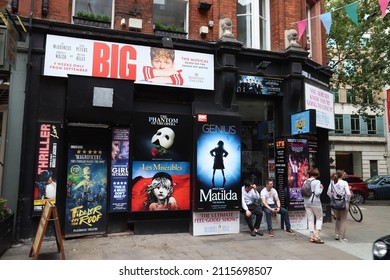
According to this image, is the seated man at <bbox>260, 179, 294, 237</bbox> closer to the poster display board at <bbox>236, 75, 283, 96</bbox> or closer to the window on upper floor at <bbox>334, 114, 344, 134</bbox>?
the poster display board at <bbox>236, 75, 283, 96</bbox>

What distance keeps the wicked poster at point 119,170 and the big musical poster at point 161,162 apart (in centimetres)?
23

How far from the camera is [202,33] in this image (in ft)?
32.3

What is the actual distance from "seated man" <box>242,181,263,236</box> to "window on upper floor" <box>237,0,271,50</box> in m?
4.84

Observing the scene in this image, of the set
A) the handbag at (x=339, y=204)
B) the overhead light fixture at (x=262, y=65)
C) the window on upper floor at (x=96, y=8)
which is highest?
the window on upper floor at (x=96, y=8)

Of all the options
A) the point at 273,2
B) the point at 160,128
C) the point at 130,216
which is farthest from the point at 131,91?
the point at 273,2

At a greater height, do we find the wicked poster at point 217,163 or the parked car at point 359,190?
the wicked poster at point 217,163

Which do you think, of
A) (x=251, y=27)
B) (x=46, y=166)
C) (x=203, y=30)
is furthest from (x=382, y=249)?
(x=251, y=27)

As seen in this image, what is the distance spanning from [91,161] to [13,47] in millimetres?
3318

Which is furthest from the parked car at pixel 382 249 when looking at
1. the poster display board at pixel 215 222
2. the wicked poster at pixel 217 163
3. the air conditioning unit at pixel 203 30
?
the air conditioning unit at pixel 203 30

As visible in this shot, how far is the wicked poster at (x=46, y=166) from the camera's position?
794 cm

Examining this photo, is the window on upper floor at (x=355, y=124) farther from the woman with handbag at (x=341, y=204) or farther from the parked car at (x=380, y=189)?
the woman with handbag at (x=341, y=204)

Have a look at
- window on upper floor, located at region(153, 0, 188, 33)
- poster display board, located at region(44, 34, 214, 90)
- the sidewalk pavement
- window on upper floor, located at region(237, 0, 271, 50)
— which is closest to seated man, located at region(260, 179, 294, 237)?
the sidewalk pavement

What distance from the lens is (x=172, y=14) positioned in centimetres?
1009

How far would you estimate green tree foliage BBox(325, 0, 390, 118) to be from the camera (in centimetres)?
1741
